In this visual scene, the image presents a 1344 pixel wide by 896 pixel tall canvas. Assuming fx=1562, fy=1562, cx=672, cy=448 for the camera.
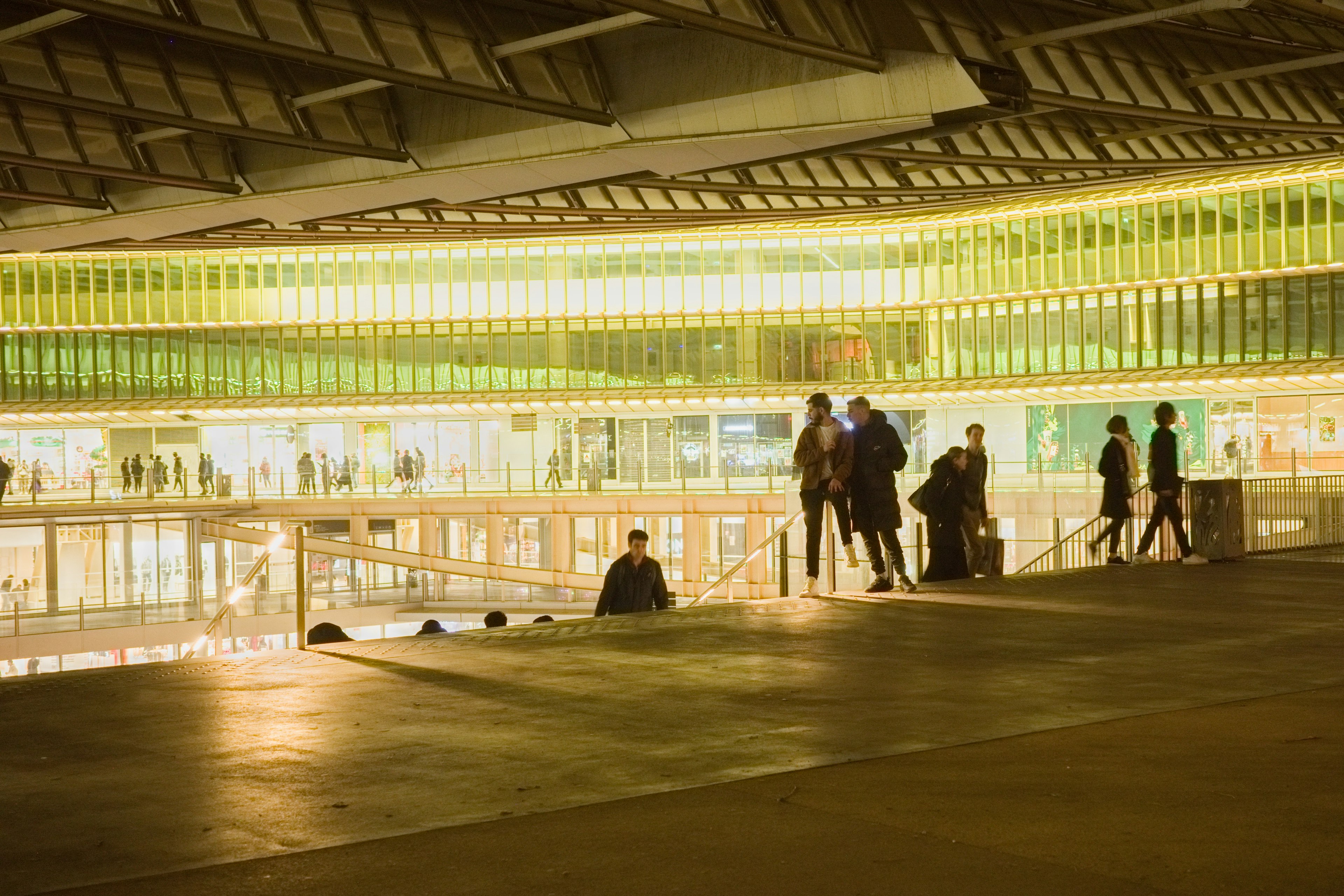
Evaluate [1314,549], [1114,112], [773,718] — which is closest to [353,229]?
[1114,112]

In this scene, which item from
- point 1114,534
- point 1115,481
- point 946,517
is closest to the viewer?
point 946,517

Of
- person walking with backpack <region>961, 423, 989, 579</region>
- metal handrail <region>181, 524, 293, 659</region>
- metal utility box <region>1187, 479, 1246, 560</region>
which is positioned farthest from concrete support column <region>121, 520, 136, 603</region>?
metal utility box <region>1187, 479, 1246, 560</region>

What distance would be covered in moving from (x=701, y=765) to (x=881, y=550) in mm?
7801

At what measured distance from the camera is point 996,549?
57.7 feet

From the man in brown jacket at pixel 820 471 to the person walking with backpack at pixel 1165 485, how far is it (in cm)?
449

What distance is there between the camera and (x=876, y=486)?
47.6 ft

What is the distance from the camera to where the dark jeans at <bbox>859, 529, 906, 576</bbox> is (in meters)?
14.3

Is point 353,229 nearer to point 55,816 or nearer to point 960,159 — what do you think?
point 960,159

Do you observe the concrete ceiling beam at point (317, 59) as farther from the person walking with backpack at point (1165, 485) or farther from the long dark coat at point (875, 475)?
the person walking with backpack at point (1165, 485)

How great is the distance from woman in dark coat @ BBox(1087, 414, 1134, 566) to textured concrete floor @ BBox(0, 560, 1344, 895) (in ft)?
20.2

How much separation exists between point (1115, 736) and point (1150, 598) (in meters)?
6.95

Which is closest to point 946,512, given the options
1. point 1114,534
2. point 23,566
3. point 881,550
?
point 881,550

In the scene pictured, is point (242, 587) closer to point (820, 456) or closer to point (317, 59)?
point (317, 59)

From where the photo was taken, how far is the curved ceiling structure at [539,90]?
1898cm
